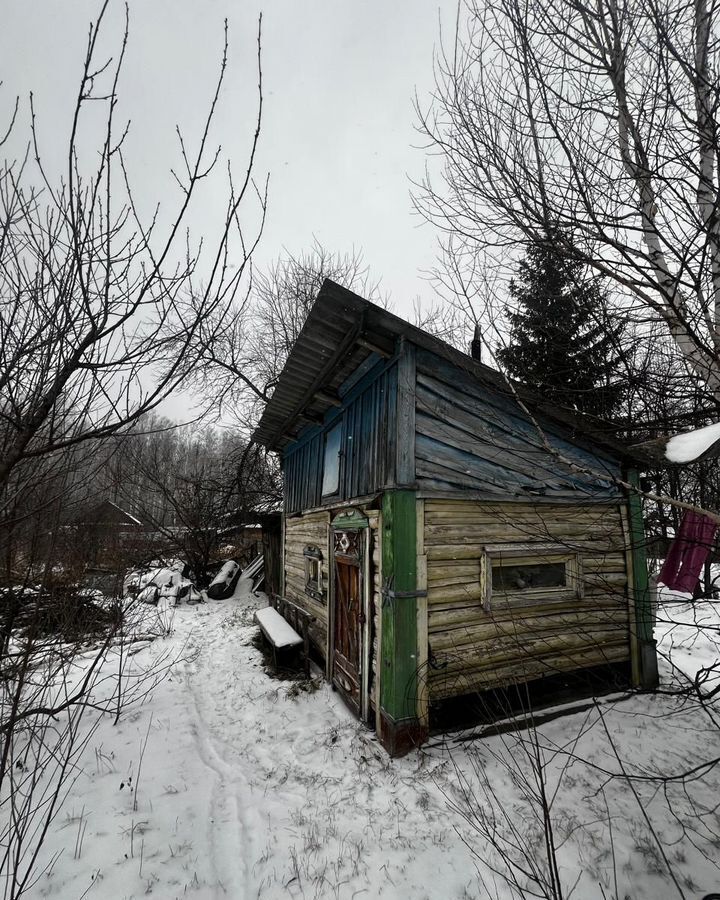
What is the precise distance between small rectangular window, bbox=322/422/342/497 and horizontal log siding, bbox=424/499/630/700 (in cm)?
238

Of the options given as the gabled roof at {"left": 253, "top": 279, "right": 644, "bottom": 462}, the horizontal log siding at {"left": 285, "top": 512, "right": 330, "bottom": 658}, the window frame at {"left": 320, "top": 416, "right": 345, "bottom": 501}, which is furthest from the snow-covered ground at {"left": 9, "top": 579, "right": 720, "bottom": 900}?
the window frame at {"left": 320, "top": 416, "right": 345, "bottom": 501}

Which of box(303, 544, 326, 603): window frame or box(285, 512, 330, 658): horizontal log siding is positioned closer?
box(285, 512, 330, 658): horizontal log siding

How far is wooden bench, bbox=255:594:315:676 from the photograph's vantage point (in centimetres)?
764

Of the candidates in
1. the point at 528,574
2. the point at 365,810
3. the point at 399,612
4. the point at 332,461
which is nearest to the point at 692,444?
the point at 528,574

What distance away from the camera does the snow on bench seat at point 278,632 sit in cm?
760

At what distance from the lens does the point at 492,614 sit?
5.35 metres

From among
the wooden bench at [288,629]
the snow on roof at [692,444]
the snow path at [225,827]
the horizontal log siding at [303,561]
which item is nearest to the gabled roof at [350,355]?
the snow on roof at [692,444]

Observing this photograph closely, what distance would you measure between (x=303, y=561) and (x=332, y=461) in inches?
99.5

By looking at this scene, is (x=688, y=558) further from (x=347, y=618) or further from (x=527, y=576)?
(x=347, y=618)

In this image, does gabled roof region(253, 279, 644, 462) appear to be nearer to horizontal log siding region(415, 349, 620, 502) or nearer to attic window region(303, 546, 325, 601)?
horizontal log siding region(415, 349, 620, 502)

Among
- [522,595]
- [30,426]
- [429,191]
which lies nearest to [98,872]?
[30,426]

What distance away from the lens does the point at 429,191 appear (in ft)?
13.6

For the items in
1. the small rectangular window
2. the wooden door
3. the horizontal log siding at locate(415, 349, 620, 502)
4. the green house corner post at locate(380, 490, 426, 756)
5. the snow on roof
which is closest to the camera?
the snow on roof

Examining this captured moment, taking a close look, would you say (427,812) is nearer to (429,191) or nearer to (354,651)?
(354,651)
